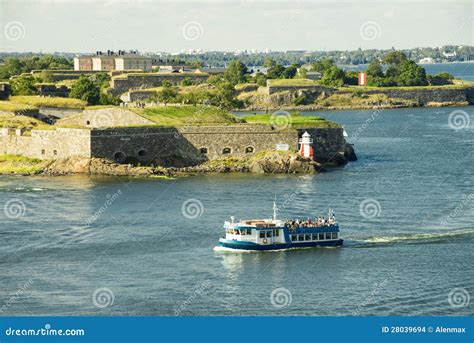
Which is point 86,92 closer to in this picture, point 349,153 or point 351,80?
point 349,153

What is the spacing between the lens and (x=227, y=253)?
38.2 meters

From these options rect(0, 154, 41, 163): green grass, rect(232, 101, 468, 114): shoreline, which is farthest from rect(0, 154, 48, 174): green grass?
rect(232, 101, 468, 114): shoreline

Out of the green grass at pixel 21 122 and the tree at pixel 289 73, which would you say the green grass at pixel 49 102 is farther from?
the tree at pixel 289 73

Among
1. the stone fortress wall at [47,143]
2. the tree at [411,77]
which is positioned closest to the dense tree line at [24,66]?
the tree at [411,77]

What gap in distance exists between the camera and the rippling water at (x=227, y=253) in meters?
31.4

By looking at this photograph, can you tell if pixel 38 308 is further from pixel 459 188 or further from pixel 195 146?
pixel 195 146

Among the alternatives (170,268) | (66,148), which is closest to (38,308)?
(170,268)

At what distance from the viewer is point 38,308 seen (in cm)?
3072

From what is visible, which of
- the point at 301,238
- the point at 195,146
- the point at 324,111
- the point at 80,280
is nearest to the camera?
the point at 80,280

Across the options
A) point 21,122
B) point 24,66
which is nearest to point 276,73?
point 24,66

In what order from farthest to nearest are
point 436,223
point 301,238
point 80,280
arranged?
1. point 436,223
2. point 301,238
3. point 80,280

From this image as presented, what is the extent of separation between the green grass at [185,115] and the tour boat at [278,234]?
25.6 m

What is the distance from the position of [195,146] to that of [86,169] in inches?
279

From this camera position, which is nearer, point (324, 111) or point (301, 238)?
point (301, 238)
